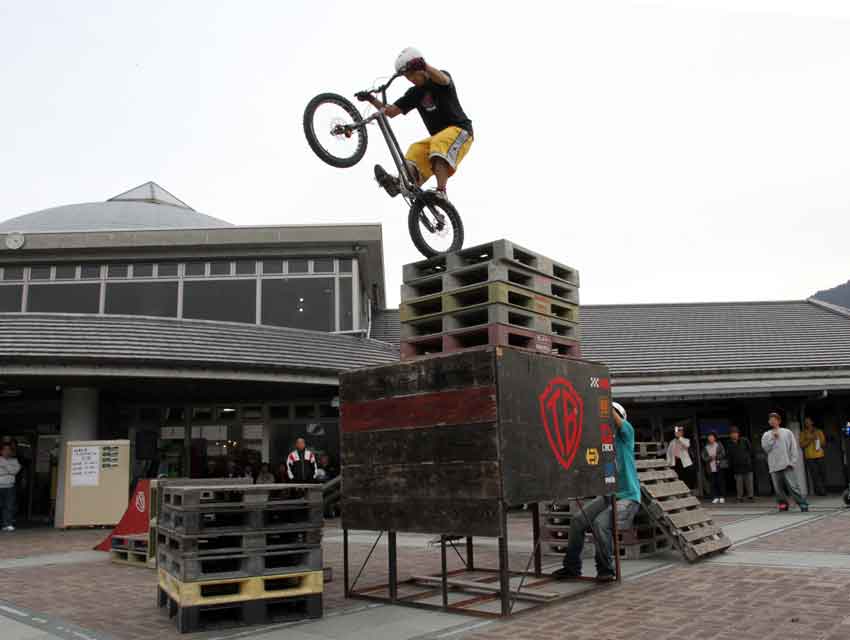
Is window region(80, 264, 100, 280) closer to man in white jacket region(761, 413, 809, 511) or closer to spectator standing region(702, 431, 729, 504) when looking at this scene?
spectator standing region(702, 431, 729, 504)

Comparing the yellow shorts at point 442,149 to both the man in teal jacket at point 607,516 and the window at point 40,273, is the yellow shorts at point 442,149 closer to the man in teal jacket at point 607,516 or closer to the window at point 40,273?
the man in teal jacket at point 607,516

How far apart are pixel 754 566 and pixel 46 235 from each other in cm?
2088

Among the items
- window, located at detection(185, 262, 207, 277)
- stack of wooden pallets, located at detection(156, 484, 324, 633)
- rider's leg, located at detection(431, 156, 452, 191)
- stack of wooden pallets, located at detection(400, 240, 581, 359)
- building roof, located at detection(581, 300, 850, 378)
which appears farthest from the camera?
window, located at detection(185, 262, 207, 277)

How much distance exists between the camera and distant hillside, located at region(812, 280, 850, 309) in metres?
107

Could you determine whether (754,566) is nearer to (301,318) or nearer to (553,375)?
(553,375)

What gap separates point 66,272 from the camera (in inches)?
864

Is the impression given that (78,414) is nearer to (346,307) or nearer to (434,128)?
(346,307)

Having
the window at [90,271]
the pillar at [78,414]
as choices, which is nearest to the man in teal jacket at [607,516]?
the pillar at [78,414]

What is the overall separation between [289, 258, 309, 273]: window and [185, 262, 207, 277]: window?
2645mm

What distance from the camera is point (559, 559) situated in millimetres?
9195

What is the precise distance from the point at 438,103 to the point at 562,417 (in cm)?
361

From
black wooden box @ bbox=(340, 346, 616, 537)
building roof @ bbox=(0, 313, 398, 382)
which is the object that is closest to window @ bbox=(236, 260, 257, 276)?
building roof @ bbox=(0, 313, 398, 382)

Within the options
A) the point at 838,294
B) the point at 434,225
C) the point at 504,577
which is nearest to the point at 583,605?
the point at 504,577

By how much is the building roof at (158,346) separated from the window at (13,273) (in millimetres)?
6848
